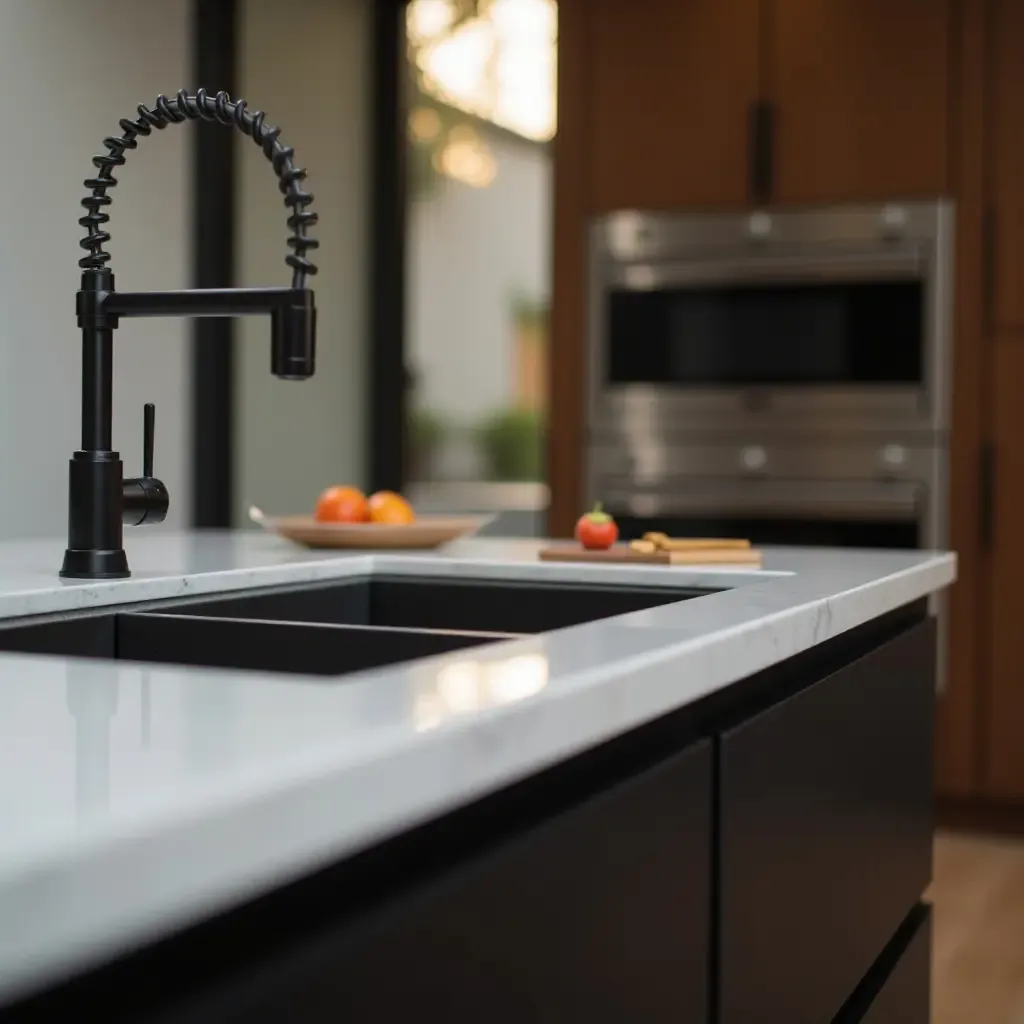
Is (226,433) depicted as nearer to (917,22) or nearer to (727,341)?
(727,341)

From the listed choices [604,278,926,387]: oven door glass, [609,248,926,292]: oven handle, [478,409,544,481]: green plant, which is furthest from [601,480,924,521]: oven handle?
[609,248,926,292]: oven handle

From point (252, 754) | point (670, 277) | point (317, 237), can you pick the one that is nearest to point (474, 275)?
point (317, 237)

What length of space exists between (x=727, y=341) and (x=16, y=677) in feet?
11.4

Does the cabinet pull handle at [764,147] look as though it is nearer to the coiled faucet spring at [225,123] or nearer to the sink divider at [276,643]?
the coiled faucet spring at [225,123]

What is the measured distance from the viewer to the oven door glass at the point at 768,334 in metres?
4.09

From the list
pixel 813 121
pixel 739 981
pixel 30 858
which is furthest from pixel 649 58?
pixel 30 858

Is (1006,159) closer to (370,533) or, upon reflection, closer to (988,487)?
(988,487)

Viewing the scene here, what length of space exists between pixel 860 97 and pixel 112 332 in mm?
3033

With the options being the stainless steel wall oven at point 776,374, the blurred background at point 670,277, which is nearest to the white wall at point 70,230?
the blurred background at point 670,277

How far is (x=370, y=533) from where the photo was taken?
7.12 ft

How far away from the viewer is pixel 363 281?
197 inches

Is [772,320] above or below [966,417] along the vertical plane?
above

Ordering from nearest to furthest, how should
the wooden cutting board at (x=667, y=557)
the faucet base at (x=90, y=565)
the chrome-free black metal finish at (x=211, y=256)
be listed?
the faucet base at (x=90, y=565)
the wooden cutting board at (x=667, y=557)
the chrome-free black metal finish at (x=211, y=256)

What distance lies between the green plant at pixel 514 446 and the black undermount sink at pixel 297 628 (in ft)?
8.98
